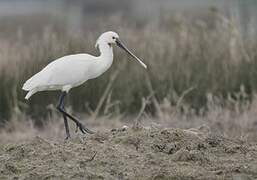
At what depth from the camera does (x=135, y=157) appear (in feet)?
25.1

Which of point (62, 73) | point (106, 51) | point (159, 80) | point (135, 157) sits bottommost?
point (159, 80)

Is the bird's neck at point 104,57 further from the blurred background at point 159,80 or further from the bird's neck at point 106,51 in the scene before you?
the blurred background at point 159,80

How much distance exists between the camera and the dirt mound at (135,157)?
725 cm

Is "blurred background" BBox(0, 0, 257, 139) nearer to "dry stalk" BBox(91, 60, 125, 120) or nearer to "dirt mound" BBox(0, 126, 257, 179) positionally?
"dry stalk" BBox(91, 60, 125, 120)

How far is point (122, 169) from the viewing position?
7.36 meters

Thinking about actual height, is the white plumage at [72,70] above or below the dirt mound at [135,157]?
above

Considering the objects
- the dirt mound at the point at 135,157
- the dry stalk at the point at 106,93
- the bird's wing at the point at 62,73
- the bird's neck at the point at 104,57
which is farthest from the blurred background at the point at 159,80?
the dirt mound at the point at 135,157

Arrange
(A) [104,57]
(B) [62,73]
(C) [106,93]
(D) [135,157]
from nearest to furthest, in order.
Result: (D) [135,157]
(B) [62,73]
(A) [104,57]
(C) [106,93]

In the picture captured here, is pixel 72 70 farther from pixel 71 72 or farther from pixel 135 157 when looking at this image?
pixel 135 157

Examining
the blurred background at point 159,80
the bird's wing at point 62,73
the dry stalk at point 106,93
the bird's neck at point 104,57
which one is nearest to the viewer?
the bird's wing at point 62,73

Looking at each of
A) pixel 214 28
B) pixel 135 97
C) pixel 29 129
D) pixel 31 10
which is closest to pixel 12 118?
pixel 29 129

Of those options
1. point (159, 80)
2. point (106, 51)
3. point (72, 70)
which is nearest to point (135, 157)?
point (72, 70)

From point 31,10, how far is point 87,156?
2351 cm

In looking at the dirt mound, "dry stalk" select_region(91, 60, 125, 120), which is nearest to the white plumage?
the dirt mound
